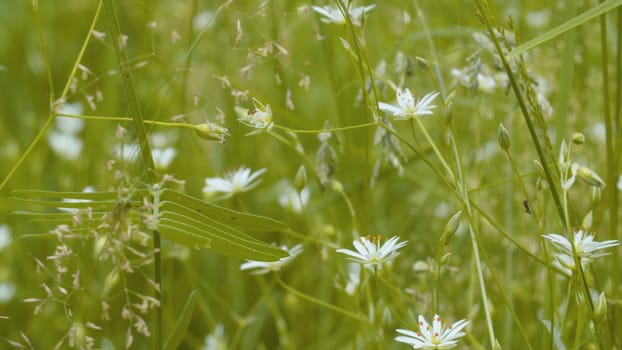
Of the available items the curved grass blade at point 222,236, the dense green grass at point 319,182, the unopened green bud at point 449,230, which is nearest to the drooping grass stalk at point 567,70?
the dense green grass at point 319,182

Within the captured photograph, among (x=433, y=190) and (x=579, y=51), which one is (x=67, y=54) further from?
(x=579, y=51)

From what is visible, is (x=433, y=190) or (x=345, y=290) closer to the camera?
(x=345, y=290)

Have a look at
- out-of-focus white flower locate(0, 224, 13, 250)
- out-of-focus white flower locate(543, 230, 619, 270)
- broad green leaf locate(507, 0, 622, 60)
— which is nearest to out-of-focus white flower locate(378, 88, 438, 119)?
broad green leaf locate(507, 0, 622, 60)

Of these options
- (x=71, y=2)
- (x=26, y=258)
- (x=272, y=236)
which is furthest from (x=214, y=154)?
(x=71, y=2)

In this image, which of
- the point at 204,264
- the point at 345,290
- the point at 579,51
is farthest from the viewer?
the point at 204,264

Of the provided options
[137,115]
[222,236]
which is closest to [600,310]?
[222,236]

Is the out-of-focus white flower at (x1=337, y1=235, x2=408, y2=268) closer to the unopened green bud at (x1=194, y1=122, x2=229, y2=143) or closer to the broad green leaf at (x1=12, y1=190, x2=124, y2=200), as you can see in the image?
the unopened green bud at (x1=194, y1=122, x2=229, y2=143)
